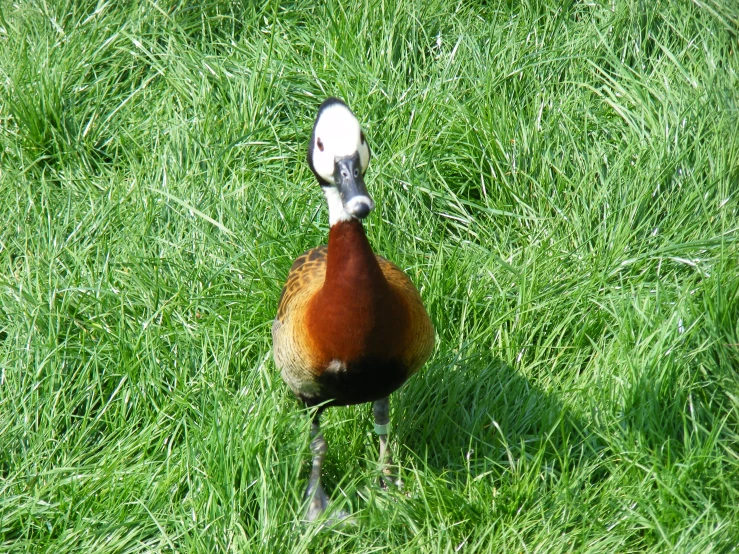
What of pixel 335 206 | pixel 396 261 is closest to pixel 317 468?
pixel 335 206

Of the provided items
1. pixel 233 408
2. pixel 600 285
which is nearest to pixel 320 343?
pixel 233 408

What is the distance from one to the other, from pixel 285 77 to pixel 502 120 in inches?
50.9

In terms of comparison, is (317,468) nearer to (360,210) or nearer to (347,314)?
(347,314)

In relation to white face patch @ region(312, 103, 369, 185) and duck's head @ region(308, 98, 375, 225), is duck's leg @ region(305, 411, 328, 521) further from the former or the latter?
white face patch @ region(312, 103, 369, 185)

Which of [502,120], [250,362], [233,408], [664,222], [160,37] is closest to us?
[233,408]

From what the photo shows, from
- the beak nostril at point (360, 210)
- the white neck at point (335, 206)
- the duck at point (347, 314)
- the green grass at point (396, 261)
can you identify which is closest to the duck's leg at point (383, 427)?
the green grass at point (396, 261)

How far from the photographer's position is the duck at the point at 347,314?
276 centimetres

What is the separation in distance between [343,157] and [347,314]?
21.9 inches

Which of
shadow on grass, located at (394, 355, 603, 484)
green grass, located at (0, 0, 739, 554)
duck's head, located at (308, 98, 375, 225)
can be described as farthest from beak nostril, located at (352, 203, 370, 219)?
shadow on grass, located at (394, 355, 603, 484)

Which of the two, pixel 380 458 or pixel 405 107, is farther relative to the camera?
pixel 405 107

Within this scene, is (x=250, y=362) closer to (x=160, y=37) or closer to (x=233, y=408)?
(x=233, y=408)

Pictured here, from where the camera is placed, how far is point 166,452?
10.9ft

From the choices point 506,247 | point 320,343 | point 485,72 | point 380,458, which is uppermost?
point 485,72

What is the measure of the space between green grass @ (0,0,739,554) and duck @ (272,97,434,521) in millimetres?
285
